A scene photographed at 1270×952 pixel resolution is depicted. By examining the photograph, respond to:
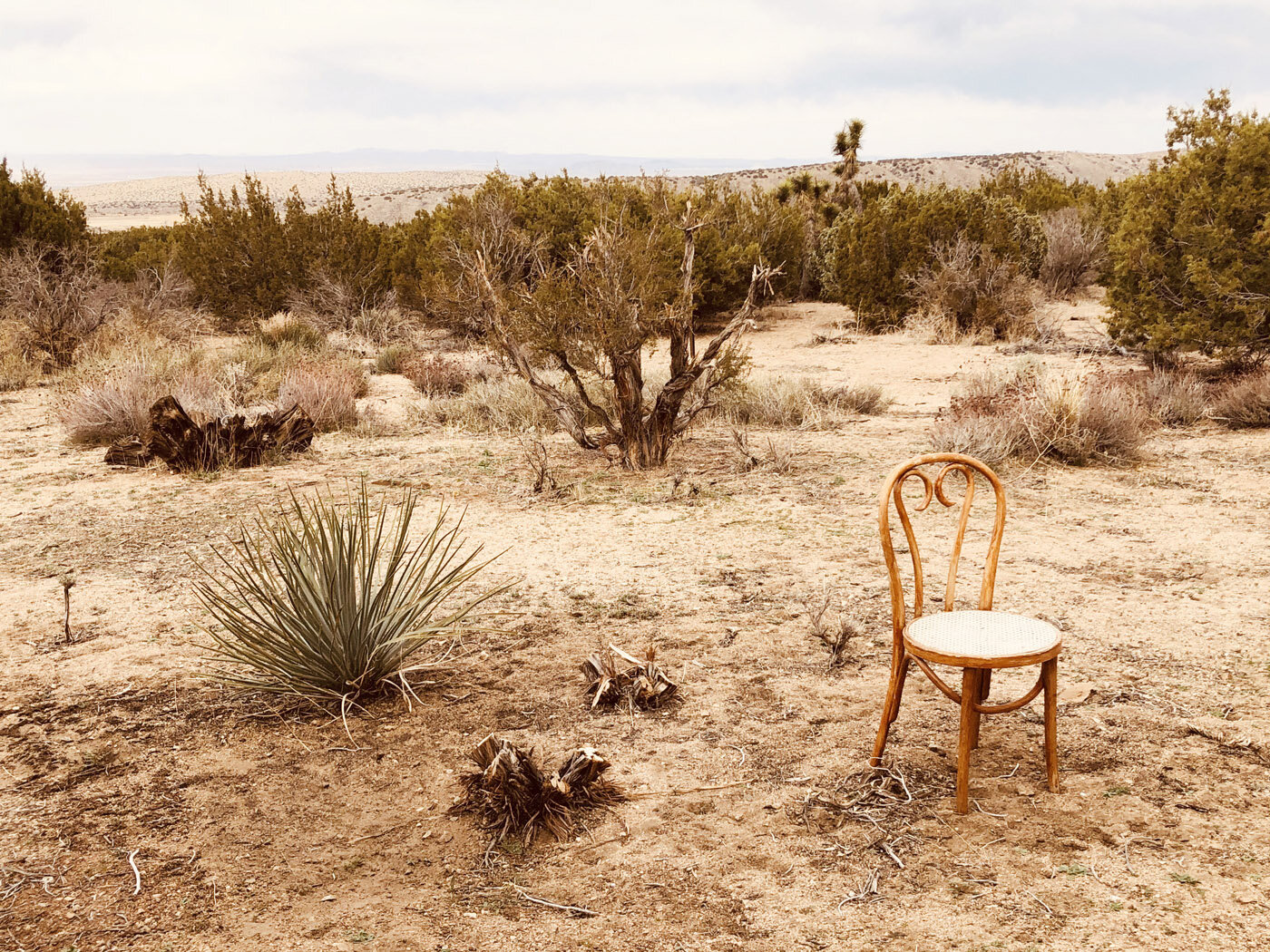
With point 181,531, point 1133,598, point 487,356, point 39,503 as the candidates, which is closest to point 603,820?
point 1133,598

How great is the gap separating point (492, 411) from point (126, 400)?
3.51 m

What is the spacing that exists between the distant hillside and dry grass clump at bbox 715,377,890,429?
2059cm

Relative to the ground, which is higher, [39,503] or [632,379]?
[632,379]

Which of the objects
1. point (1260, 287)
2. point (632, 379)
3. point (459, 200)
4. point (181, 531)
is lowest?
point (181, 531)

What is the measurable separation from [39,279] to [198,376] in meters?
4.31

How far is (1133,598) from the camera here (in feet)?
15.8

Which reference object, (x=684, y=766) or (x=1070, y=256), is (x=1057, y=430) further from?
(x=1070, y=256)

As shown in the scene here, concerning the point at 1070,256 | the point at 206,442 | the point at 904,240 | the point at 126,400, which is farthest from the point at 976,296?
the point at 126,400

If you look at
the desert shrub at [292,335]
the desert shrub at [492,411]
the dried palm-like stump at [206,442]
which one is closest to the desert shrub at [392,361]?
the desert shrub at [292,335]

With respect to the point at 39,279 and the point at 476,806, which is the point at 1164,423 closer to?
the point at 476,806

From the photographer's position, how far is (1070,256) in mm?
18578

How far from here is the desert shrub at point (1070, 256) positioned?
18391mm

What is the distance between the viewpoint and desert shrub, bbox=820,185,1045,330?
16250 millimetres

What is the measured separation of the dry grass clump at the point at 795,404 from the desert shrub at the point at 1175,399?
2.56 metres
